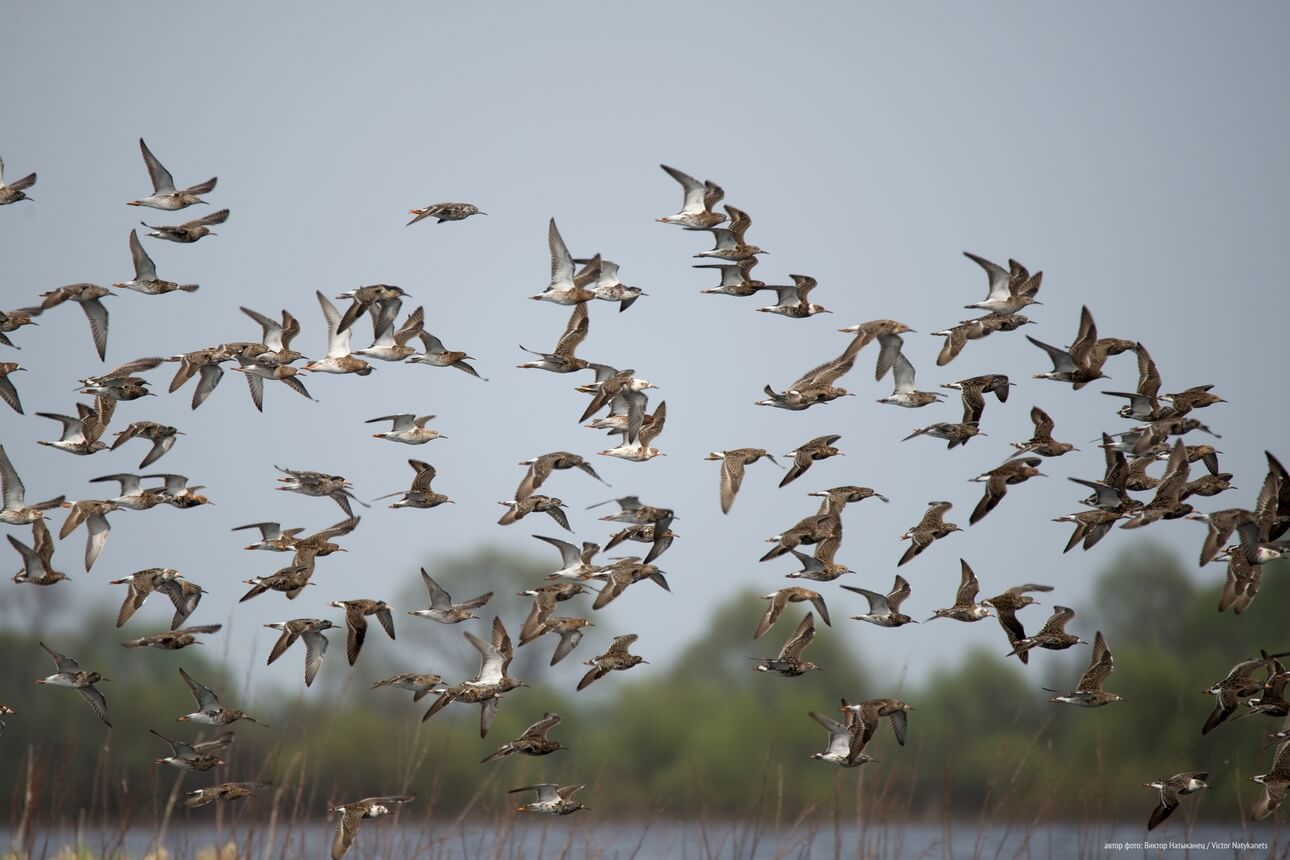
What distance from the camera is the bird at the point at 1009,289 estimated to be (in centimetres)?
2238

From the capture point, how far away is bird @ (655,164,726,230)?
2303 cm

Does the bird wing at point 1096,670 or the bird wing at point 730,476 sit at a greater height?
the bird wing at point 730,476

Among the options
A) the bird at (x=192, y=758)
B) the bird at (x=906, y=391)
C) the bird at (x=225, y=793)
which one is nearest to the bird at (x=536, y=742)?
the bird at (x=225, y=793)

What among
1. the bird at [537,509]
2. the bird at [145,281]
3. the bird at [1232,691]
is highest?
the bird at [145,281]

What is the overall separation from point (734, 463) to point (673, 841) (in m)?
5.61

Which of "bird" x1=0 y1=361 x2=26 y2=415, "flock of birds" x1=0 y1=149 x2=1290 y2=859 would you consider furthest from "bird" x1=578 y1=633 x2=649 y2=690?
"bird" x1=0 y1=361 x2=26 y2=415

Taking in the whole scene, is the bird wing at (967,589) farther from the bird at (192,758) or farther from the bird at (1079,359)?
the bird at (192,758)

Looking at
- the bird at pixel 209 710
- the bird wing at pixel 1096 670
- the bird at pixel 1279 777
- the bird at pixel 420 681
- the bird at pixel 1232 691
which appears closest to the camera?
the bird at pixel 1279 777

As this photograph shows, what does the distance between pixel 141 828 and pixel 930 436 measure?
131 ft

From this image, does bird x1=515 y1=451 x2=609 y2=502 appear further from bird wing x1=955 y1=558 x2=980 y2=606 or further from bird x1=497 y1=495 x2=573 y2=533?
bird wing x1=955 y1=558 x2=980 y2=606

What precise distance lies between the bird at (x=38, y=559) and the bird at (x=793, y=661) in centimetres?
921

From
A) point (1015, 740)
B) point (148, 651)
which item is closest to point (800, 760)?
point (1015, 740)

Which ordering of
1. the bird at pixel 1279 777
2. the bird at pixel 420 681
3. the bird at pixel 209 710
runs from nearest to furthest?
the bird at pixel 1279 777
the bird at pixel 209 710
the bird at pixel 420 681

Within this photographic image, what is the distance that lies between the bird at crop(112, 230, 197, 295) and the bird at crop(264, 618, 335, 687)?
5.48 meters
